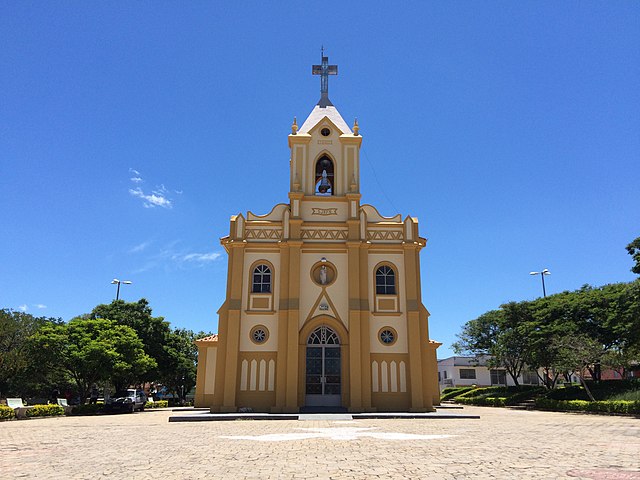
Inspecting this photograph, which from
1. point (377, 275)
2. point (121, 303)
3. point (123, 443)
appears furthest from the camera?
point (121, 303)

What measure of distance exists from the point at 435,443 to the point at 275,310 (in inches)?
549

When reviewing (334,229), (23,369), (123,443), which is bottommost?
(123,443)

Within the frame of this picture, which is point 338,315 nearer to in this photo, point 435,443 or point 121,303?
point 435,443

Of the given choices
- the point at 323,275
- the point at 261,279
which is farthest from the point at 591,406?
the point at 261,279

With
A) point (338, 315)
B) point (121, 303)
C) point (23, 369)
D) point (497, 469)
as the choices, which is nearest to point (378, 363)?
point (338, 315)

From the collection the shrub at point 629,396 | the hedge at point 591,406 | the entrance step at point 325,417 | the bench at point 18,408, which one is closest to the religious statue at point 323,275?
the entrance step at point 325,417

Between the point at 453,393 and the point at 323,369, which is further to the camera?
the point at 453,393

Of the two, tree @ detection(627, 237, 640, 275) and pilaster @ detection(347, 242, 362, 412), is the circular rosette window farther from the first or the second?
tree @ detection(627, 237, 640, 275)

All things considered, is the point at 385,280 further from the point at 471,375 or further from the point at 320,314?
the point at 471,375

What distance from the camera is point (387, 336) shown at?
24250 mm

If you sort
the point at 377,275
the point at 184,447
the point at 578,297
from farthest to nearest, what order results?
the point at 578,297 → the point at 377,275 → the point at 184,447

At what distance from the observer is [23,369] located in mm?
25969

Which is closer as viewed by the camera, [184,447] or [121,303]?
[184,447]

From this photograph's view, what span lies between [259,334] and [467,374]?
47890mm
